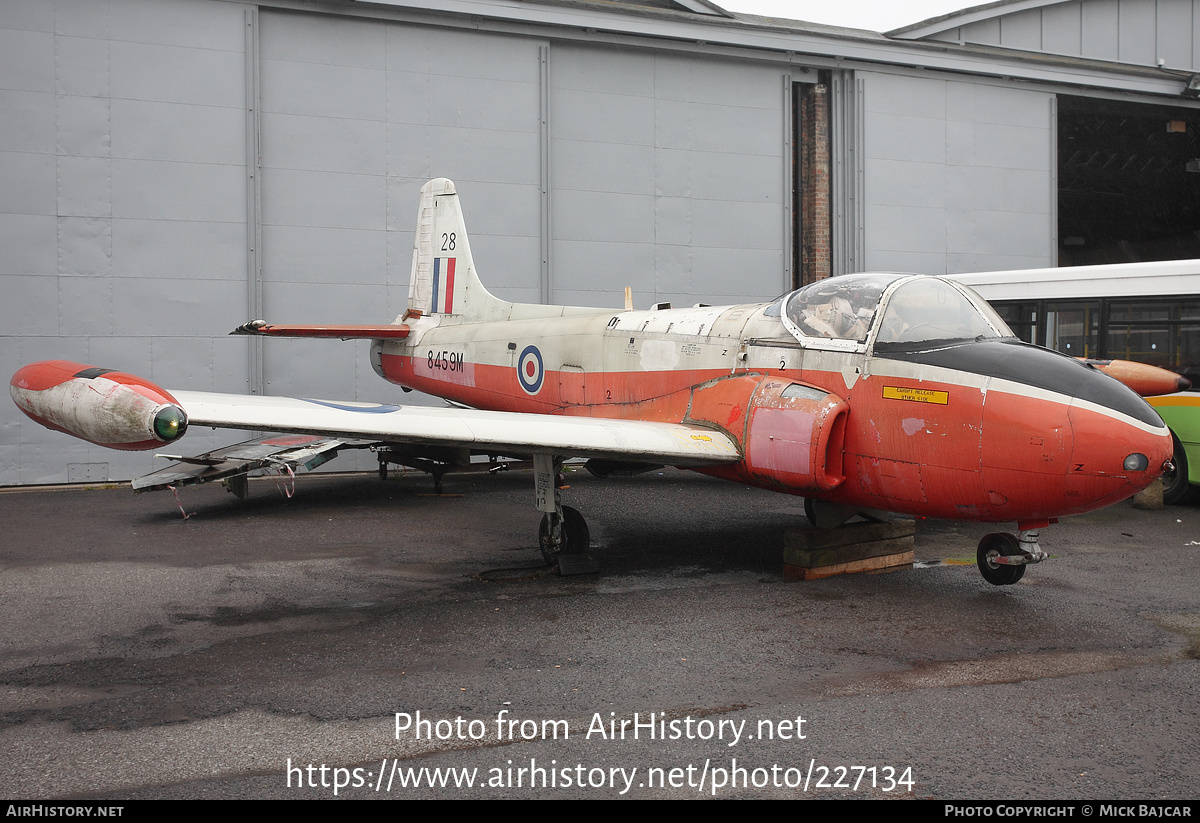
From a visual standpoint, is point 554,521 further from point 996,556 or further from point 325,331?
point 325,331

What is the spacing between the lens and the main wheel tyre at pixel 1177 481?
10.7 meters

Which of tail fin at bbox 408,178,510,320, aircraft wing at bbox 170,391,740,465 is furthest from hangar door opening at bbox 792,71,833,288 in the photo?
aircraft wing at bbox 170,391,740,465

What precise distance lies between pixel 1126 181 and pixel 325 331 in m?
24.6

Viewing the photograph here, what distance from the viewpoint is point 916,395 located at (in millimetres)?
6078

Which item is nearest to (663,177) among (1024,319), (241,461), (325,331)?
(1024,319)

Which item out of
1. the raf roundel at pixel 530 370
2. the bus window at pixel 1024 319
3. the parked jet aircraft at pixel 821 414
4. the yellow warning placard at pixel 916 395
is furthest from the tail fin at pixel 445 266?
the bus window at pixel 1024 319

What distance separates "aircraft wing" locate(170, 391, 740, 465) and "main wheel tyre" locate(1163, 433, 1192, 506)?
7.17m

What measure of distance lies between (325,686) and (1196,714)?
14.3 feet

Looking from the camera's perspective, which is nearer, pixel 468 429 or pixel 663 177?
pixel 468 429

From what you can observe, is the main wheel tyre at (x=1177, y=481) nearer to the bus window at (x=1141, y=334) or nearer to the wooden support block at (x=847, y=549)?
the bus window at (x=1141, y=334)

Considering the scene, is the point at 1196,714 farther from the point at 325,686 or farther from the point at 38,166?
the point at 38,166

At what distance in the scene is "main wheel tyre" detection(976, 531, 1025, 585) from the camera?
6488mm

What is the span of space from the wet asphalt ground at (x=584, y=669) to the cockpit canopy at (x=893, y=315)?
1932 mm

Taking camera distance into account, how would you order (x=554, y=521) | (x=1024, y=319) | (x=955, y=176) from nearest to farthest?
(x=554, y=521) → (x=1024, y=319) → (x=955, y=176)
